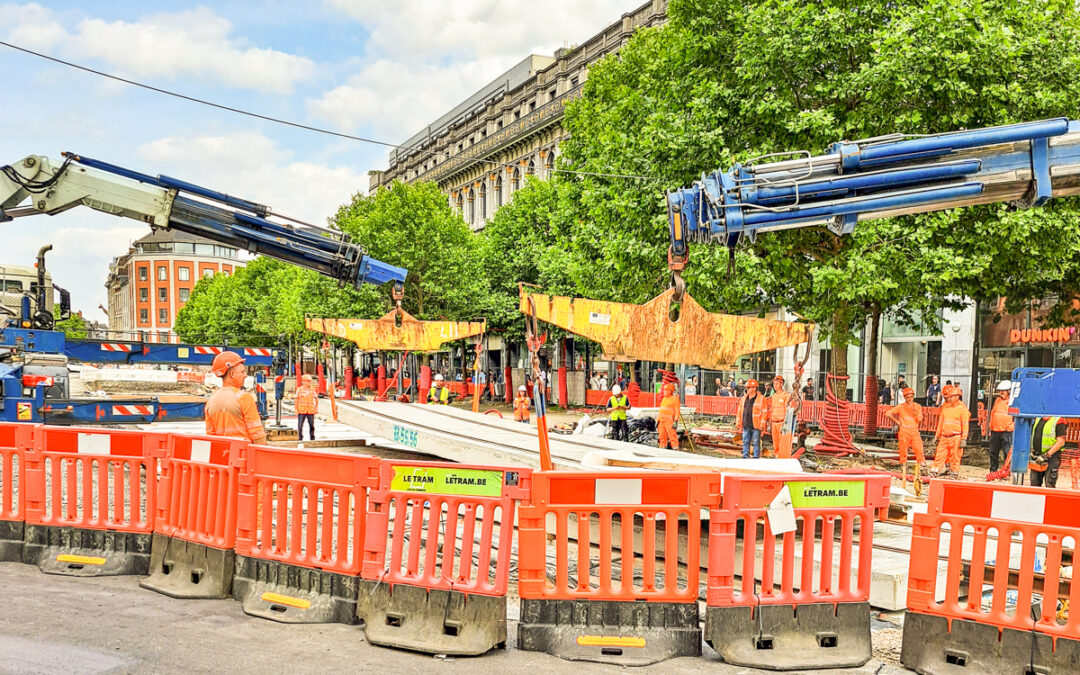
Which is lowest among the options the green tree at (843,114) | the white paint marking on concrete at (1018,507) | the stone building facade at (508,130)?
the white paint marking on concrete at (1018,507)

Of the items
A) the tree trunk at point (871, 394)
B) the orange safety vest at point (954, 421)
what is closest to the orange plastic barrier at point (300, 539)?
the orange safety vest at point (954, 421)

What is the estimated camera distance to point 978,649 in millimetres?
4695

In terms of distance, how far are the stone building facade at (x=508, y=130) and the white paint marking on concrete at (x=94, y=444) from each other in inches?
1178

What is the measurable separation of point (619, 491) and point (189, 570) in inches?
141

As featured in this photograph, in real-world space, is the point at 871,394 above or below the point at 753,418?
above

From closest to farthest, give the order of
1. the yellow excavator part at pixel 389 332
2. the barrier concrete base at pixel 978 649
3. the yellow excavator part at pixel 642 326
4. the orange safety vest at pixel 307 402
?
the barrier concrete base at pixel 978 649
the yellow excavator part at pixel 642 326
the yellow excavator part at pixel 389 332
the orange safety vest at pixel 307 402

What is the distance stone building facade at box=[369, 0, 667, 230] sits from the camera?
1618 inches

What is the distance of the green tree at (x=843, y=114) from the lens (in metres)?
13.3

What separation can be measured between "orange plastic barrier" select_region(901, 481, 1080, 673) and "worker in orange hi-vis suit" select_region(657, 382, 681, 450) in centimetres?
1062

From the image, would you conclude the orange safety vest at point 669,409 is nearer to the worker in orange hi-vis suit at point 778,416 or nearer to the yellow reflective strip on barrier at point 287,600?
the worker in orange hi-vis suit at point 778,416

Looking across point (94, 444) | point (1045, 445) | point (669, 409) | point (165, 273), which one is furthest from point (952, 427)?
point (165, 273)

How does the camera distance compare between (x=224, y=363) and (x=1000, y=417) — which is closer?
(x=224, y=363)

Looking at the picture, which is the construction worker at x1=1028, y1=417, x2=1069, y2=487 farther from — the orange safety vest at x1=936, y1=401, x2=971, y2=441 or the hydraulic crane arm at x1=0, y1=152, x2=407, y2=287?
the hydraulic crane arm at x1=0, y1=152, x2=407, y2=287

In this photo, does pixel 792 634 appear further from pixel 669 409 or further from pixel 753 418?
pixel 669 409
